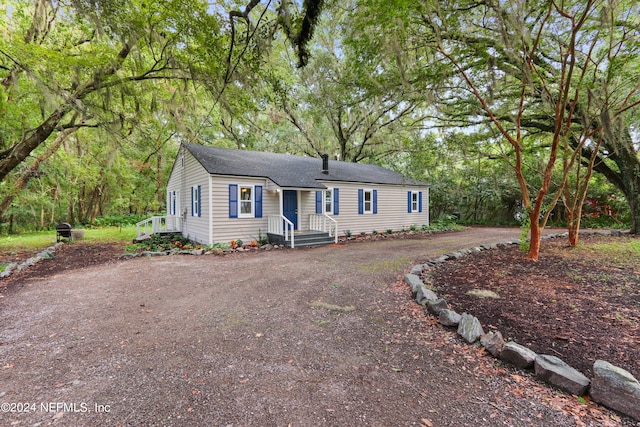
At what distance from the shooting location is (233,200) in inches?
372

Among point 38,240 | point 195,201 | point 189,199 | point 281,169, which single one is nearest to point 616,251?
point 281,169

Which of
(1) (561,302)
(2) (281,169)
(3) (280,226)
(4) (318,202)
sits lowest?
(1) (561,302)

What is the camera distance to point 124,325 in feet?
10.9

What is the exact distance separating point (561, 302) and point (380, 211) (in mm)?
9829

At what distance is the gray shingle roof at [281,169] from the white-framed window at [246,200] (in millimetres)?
577

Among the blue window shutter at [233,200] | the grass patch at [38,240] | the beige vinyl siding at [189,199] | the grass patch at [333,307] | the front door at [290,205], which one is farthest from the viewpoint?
the front door at [290,205]

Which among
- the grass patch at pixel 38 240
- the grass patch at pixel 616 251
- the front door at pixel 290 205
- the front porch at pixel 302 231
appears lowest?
the grass patch at pixel 38 240

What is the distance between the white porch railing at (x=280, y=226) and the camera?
9.40m

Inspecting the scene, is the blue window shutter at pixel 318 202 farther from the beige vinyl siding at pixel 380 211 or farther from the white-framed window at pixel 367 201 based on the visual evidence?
the white-framed window at pixel 367 201

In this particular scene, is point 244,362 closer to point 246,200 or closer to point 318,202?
point 246,200

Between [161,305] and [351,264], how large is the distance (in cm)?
402

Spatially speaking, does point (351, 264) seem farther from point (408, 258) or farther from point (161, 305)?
point (161, 305)

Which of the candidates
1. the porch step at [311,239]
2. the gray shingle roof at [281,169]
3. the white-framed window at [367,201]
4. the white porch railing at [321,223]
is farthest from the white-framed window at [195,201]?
the white-framed window at [367,201]

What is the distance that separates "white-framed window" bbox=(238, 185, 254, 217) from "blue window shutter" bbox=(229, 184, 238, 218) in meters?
0.20
